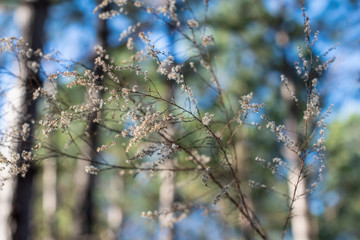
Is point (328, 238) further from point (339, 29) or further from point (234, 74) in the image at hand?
point (339, 29)

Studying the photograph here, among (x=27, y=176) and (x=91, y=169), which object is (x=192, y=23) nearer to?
(x=91, y=169)

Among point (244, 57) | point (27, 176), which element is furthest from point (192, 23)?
point (244, 57)

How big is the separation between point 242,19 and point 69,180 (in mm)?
11341

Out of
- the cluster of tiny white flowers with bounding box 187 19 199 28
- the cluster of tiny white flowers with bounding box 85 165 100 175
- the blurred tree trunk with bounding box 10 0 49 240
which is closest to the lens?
the cluster of tiny white flowers with bounding box 85 165 100 175

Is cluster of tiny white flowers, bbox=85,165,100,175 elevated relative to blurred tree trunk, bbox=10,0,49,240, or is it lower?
lower

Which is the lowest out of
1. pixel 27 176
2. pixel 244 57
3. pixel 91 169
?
pixel 91 169

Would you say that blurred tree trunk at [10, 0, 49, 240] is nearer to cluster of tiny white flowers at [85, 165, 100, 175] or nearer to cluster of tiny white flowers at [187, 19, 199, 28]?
cluster of tiny white flowers at [85, 165, 100, 175]

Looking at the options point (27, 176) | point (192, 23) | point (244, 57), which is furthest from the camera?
point (244, 57)

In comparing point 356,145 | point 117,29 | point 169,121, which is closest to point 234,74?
point 117,29

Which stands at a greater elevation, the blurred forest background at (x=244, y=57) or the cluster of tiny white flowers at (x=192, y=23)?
the blurred forest background at (x=244, y=57)

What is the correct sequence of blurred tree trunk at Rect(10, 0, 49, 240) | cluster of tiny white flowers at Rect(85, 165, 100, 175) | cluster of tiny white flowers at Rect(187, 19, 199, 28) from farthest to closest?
blurred tree trunk at Rect(10, 0, 49, 240) → cluster of tiny white flowers at Rect(187, 19, 199, 28) → cluster of tiny white flowers at Rect(85, 165, 100, 175)

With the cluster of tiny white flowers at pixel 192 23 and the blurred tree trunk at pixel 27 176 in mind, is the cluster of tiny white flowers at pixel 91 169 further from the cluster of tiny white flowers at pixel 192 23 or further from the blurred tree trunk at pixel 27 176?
the blurred tree trunk at pixel 27 176

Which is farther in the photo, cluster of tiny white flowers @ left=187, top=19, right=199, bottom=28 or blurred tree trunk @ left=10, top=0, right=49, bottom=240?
blurred tree trunk @ left=10, top=0, right=49, bottom=240

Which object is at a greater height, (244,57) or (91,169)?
(244,57)
